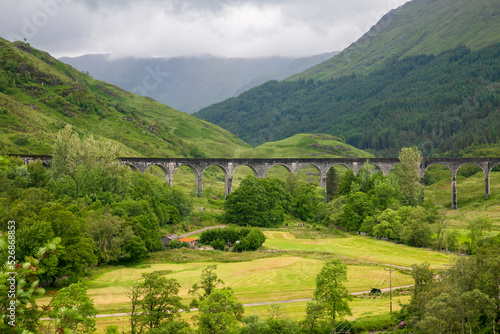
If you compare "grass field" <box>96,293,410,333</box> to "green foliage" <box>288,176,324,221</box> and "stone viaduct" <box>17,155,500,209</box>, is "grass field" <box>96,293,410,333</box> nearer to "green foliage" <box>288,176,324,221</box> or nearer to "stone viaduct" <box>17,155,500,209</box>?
"green foliage" <box>288,176,324,221</box>

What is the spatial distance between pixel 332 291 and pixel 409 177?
71771 mm

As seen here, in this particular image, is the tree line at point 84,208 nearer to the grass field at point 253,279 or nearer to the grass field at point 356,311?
the grass field at point 253,279

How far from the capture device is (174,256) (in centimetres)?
6266

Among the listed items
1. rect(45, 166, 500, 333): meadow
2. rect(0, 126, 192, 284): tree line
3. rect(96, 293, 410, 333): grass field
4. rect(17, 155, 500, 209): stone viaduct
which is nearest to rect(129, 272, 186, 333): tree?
rect(96, 293, 410, 333): grass field

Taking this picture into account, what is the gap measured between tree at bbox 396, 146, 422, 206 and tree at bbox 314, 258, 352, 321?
67.0 meters

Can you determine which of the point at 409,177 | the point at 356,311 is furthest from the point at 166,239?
the point at 409,177

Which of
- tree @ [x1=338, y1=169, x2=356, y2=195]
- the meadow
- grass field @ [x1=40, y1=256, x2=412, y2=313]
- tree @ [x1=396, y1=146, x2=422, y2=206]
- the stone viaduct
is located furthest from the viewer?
tree @ [x1=338, y1=169, x2=356, y2=195]

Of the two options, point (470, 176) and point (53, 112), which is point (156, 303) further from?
point (470, 176)

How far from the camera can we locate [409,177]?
4003 inches

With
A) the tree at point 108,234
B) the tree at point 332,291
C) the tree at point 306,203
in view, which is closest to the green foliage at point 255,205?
the tree at point 306,203

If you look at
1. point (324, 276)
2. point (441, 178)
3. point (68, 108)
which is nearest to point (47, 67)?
point (68, 108)

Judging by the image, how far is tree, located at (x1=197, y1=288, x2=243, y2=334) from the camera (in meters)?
28.5

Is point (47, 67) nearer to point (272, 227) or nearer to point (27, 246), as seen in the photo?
point (272, 227)

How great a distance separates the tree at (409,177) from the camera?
99912 mm
